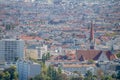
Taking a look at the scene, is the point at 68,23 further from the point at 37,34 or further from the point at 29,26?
the point at 37,34

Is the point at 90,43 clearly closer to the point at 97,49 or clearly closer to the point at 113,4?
the point at 97,49

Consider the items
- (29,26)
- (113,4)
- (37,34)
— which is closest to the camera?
(37,34)

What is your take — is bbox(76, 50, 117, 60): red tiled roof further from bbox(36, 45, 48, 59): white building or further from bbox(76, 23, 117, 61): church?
bbox(36, 45, 48, 59): white building

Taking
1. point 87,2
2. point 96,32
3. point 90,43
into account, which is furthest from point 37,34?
point 87,2

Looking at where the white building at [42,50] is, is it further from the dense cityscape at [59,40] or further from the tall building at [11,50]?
the tall building at [11,50]

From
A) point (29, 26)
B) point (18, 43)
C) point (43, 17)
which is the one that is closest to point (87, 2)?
point (43, 17)

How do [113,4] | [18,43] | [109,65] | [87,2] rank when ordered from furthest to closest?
[87,2], [113,4], [18,43], [109,65]

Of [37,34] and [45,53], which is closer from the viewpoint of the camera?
[45,53]

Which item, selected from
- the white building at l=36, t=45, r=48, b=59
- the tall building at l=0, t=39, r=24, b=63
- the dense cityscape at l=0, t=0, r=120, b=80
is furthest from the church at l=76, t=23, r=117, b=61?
the tall building at l=0, t=39, r=24, b=63

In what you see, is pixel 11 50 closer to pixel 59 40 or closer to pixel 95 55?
pixel 95 55
